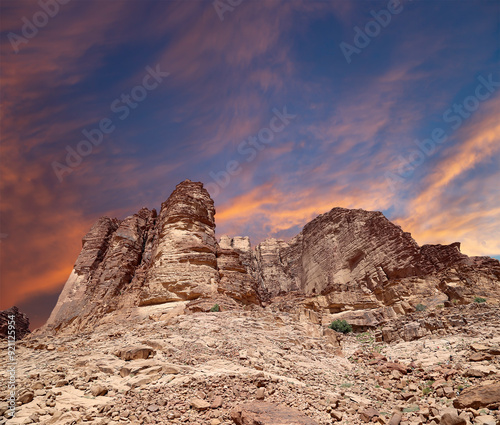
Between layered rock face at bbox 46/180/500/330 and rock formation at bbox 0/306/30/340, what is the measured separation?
35.1 feet

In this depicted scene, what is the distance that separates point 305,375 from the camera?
9672 mm

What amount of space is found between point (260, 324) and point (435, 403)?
33.6 ft

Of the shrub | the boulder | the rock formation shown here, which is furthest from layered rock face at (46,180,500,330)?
the boulder

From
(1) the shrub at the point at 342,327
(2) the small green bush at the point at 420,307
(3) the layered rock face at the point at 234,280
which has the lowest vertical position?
(1) the shrub at the point at 342,327

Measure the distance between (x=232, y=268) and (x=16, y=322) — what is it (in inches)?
1910

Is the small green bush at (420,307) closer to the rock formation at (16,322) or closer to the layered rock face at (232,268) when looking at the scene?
the layered rock face at (232,268)

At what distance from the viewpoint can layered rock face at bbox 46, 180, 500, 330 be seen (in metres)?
27.1

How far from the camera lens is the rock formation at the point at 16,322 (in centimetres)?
4148

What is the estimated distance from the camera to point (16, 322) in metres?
48.3

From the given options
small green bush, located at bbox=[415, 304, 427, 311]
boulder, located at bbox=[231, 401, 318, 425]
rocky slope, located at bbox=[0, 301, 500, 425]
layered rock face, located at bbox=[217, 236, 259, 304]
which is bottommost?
boulder, located at bbox=[231, 401, 318, 425]

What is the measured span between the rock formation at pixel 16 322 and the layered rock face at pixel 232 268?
10.7 m

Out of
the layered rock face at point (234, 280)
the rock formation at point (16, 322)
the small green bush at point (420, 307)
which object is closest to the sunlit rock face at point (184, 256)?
the layered rock face at point (234, 280)

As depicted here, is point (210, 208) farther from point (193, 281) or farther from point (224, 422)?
point (224, 422)

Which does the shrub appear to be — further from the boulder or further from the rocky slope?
the boulder
